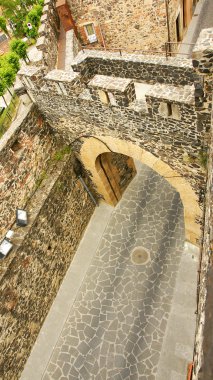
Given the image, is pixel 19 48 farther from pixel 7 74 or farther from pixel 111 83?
pixel 111 83

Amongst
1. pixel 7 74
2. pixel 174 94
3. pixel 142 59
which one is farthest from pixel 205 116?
pixel 7 74

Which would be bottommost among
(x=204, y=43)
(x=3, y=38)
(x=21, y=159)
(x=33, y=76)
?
(x=3, y=38)

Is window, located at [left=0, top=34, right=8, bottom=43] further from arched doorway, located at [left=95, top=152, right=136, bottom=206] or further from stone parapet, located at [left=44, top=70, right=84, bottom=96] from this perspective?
stone parapet, located at [left=44, top=70, right=84, bottom=96]

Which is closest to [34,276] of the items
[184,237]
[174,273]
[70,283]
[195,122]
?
[70,283]

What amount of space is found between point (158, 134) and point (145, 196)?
4.76 meters

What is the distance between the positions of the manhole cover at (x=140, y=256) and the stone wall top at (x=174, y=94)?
18.3 ft

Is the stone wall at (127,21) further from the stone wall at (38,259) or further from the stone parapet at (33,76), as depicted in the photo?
the stone wall at (38,259)

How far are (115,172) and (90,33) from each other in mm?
6827

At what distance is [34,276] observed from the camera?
8.45 metres

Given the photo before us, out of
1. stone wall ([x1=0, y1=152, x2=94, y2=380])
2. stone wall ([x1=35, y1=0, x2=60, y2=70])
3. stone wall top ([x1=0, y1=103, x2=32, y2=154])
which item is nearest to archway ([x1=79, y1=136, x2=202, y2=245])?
stone wall ([x1=0, y1=152, x2=94, y2=380])

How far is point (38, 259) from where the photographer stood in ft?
28.0

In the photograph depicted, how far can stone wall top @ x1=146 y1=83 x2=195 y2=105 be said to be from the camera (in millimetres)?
5340

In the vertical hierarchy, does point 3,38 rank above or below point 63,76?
below

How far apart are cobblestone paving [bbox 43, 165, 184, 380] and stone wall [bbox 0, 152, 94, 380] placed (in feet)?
3.04
